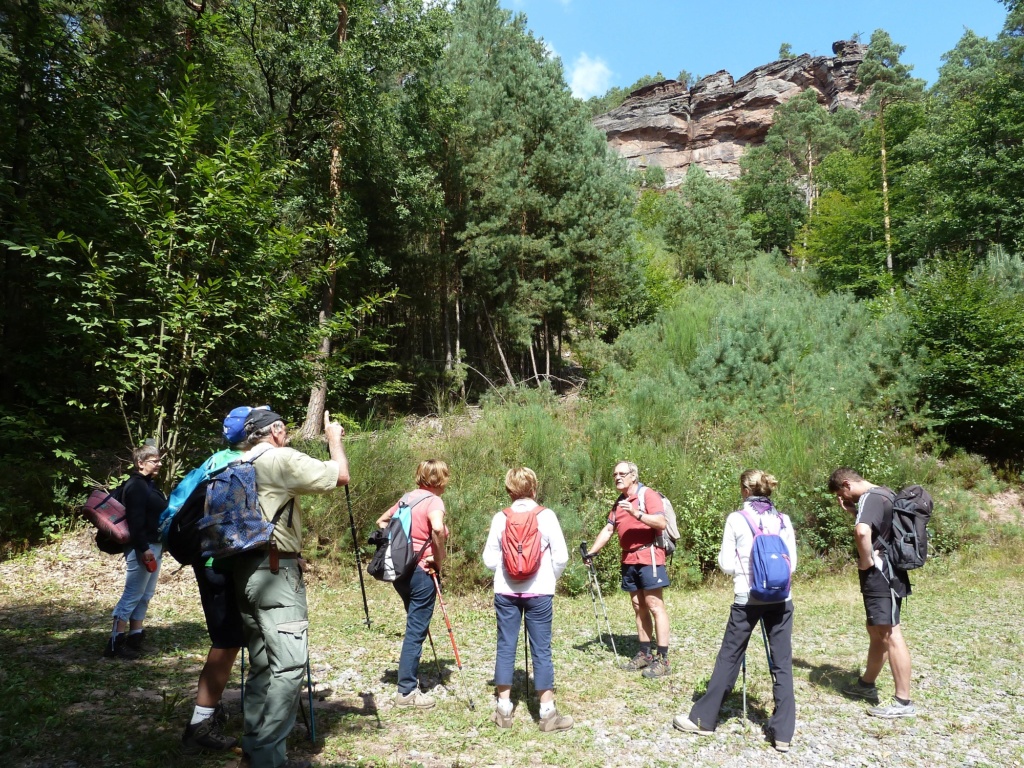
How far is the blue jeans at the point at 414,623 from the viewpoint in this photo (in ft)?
15.0

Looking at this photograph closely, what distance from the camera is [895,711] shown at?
4.63 meters

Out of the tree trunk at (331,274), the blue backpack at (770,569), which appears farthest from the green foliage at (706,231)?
the blue backpack at (770,569)

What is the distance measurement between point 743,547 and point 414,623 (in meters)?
2.48

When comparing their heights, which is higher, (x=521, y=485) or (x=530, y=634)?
(x=521, y=485)

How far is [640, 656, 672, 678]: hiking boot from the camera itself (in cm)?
536

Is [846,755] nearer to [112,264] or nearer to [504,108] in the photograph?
[112,264]

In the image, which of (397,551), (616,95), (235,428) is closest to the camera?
(235,428)

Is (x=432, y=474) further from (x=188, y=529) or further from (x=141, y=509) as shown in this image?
(x=141, y=509)

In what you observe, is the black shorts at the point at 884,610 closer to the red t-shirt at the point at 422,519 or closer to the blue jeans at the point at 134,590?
the red t-shirt at the point at 422,519

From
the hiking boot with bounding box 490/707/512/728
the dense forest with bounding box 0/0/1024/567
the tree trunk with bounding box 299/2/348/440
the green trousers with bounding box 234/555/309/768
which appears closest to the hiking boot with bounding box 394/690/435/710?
the hiking boot with bounding box 490/707/512/728

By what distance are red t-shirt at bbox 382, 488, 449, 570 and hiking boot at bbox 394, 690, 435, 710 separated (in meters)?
0.97

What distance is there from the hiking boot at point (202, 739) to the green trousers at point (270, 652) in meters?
0.58

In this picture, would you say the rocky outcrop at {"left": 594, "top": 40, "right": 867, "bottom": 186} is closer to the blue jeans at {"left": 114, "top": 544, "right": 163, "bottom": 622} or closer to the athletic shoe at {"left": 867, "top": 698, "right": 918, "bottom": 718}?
the athletic shoe at {"left": 867, "top": 698, "right": 918, "bottom": 718}

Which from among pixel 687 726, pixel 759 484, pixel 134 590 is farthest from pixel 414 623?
pixel 759 484
